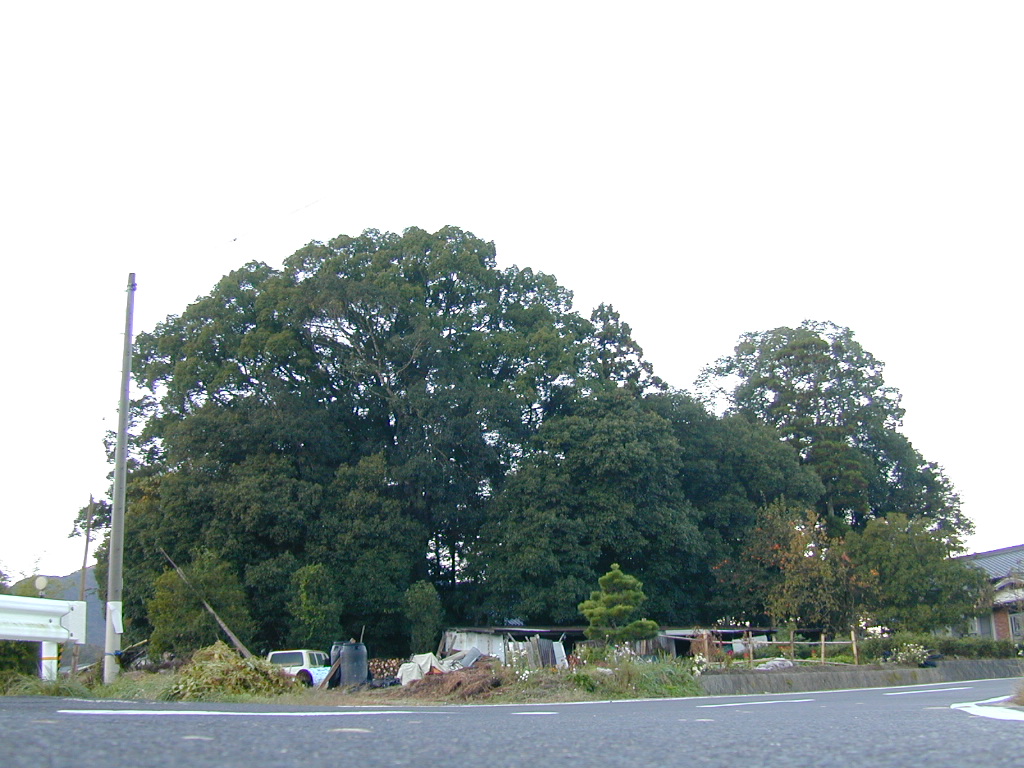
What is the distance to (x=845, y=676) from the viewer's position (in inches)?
828

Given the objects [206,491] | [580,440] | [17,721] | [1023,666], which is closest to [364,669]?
[206,491]

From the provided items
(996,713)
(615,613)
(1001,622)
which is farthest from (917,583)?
(996,713)

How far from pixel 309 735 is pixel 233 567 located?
89.5ft

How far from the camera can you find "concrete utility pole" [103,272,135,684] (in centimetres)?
1496

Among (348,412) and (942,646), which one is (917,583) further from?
(348,412)

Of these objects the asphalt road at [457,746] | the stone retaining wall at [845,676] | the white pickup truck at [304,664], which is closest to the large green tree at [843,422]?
the stone retaining wall at [845,676]

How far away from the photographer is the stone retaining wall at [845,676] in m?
18.7

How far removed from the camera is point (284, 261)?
36.2 m

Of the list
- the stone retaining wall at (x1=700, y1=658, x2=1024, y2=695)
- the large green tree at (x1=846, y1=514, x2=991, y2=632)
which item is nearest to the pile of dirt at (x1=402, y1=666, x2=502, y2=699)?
the stone retaining wall at (x1=700, y1=658, x2=1024, y2=695)

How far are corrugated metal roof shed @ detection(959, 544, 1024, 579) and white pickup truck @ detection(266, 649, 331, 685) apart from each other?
34092 millimetres

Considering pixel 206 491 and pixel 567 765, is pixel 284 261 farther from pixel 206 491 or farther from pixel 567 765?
pixel 567 765

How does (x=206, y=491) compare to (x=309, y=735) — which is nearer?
(x=309, y=735)

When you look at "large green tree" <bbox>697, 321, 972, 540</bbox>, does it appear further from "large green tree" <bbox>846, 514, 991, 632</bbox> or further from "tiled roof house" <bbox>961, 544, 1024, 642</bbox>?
"large green tree" <bbox>846, 514, 991, 632</bbox>

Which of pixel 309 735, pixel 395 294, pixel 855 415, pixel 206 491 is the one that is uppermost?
pixel 395 294
